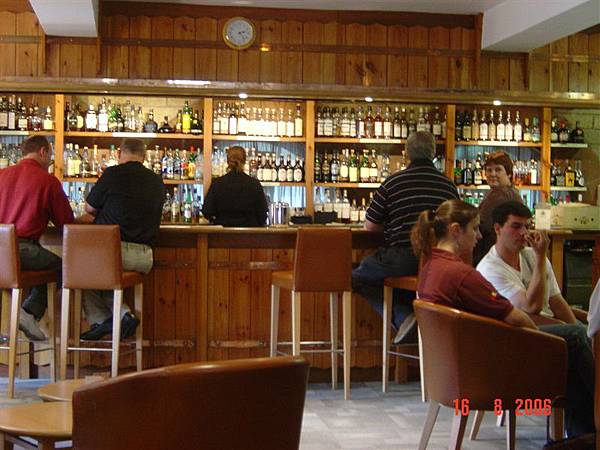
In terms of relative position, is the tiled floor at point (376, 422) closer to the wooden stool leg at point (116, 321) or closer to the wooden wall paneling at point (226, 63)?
the wooden stool leg at point (116, 321)

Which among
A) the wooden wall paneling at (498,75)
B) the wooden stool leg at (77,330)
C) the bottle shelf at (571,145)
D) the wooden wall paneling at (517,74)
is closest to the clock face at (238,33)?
the wooden wall paneling at (498,75)

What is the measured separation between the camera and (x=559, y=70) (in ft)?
27.8

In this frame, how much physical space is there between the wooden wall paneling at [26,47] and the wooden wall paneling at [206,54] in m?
1.39

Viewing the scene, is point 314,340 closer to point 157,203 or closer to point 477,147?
point 157,203

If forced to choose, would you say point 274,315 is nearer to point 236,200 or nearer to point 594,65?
Result: point 236,200

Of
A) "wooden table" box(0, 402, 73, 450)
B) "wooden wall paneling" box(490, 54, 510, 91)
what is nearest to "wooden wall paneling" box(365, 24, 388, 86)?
"wooden wall paneling" box(490, 54, 510, 91)

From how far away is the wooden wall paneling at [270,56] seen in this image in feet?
26.4

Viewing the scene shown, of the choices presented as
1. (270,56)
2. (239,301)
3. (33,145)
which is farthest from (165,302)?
(270,56)

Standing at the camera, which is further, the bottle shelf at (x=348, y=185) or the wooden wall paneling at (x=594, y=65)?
the wooden wall paneling at (x=594, y=65)

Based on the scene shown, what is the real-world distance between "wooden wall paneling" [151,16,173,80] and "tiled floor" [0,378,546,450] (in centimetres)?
323

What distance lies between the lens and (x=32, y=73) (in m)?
7.82

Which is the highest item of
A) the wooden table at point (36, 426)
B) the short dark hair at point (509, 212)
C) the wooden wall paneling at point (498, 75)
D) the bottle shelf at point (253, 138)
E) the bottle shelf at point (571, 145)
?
the wooden wall paneling at point (498, 75)

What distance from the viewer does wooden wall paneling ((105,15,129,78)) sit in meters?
7.88

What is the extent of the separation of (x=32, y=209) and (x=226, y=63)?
309 cm
